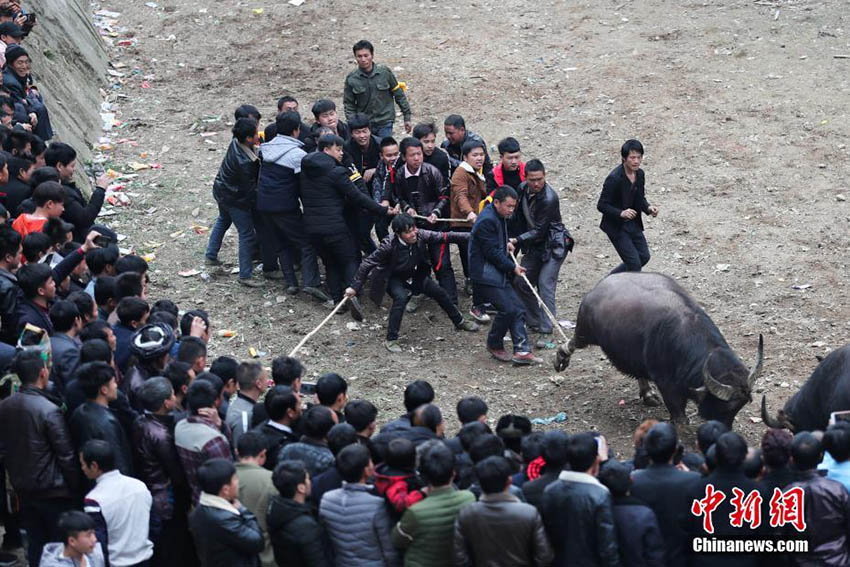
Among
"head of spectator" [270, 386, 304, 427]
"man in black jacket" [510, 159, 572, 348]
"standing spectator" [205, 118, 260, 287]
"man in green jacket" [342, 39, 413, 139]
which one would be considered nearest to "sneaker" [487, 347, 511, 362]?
"man in black jacket" [510, 159, 572, 348]

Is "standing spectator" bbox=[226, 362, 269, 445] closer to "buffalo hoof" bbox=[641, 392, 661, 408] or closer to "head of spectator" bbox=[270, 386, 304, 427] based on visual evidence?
"head of spectator" bbox=[270, 386, 304, 427]

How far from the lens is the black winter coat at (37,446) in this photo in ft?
22.9

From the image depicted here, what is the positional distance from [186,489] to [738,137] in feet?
32.9

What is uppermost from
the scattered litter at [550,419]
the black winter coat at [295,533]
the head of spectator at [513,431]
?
the head of spectator at [513,431]

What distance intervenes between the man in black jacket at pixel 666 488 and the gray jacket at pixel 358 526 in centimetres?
145

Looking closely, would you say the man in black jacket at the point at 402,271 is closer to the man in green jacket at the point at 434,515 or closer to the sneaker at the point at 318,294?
the sneaker at the point at 318,294

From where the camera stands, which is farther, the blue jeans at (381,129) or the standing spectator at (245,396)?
the blue jeans at (381,129)

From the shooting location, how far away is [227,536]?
6.30 m

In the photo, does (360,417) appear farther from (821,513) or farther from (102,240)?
(102,240)

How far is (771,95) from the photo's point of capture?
15516mm

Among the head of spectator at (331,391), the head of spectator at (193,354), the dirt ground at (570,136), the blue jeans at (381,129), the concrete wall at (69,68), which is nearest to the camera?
the head of spectator at (331,391)

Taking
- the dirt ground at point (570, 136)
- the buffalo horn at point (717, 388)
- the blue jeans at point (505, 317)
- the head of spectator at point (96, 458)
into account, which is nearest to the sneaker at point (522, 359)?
the blue jeans at point (505, 317)

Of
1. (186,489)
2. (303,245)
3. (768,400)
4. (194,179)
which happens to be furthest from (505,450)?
(194,179)

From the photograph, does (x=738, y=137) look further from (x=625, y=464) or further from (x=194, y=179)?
(x=625, y=464)
